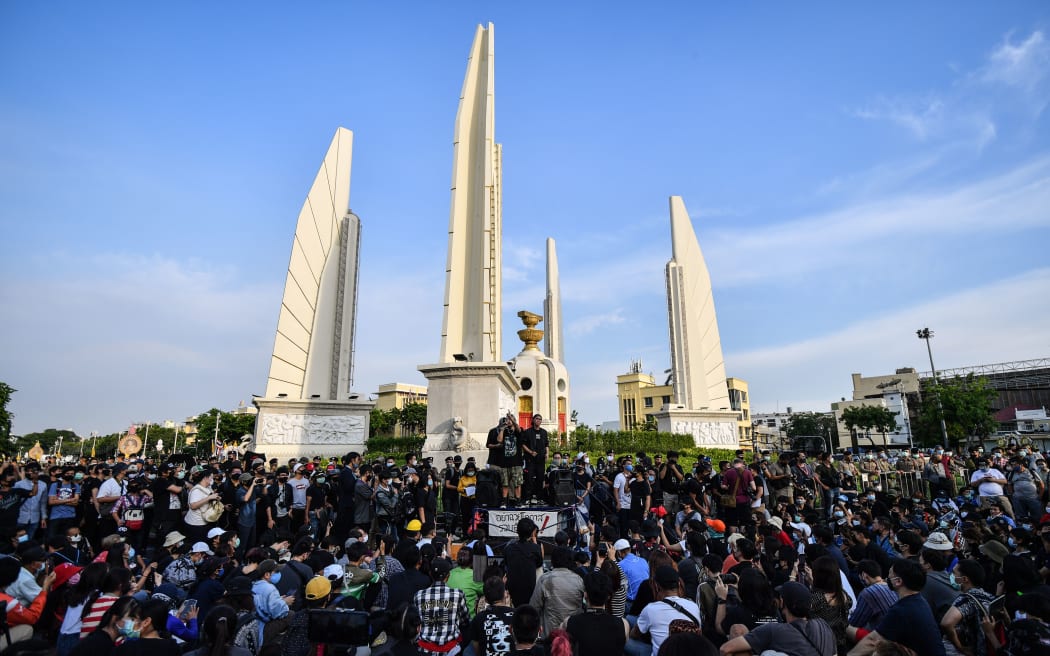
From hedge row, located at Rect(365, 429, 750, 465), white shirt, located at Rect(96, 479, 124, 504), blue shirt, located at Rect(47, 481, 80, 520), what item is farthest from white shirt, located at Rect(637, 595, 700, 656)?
hedge row, located at Rect(365, 429, 750, 465)

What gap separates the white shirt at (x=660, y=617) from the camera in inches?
167

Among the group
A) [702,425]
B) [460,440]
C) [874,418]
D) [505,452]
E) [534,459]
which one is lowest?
[534,459]

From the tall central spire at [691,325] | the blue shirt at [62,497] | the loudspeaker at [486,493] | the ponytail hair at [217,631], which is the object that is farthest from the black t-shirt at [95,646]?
the tall central spire at [691,325]

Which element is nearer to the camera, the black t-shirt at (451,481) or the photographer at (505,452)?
the photographer at (505,452)

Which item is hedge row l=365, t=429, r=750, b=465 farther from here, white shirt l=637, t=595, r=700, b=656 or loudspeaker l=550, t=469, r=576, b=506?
white shirt l=637, t=595, r=700, b=656

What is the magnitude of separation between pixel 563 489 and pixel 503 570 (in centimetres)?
454

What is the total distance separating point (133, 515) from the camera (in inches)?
346

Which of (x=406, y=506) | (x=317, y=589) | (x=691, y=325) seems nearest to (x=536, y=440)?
(x=406, y=506)

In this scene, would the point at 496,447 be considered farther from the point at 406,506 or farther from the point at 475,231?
the point at 475,231

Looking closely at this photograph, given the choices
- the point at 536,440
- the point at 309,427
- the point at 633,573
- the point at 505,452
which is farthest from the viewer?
the point at 309,427

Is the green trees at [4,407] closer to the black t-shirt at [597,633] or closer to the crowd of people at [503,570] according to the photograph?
the crowd of people at [503,570]

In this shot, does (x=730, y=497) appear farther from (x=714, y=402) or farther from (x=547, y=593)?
(x=714, y=402)

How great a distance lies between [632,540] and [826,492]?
8.21 m

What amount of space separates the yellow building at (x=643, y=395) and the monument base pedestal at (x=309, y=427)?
5671 cm
